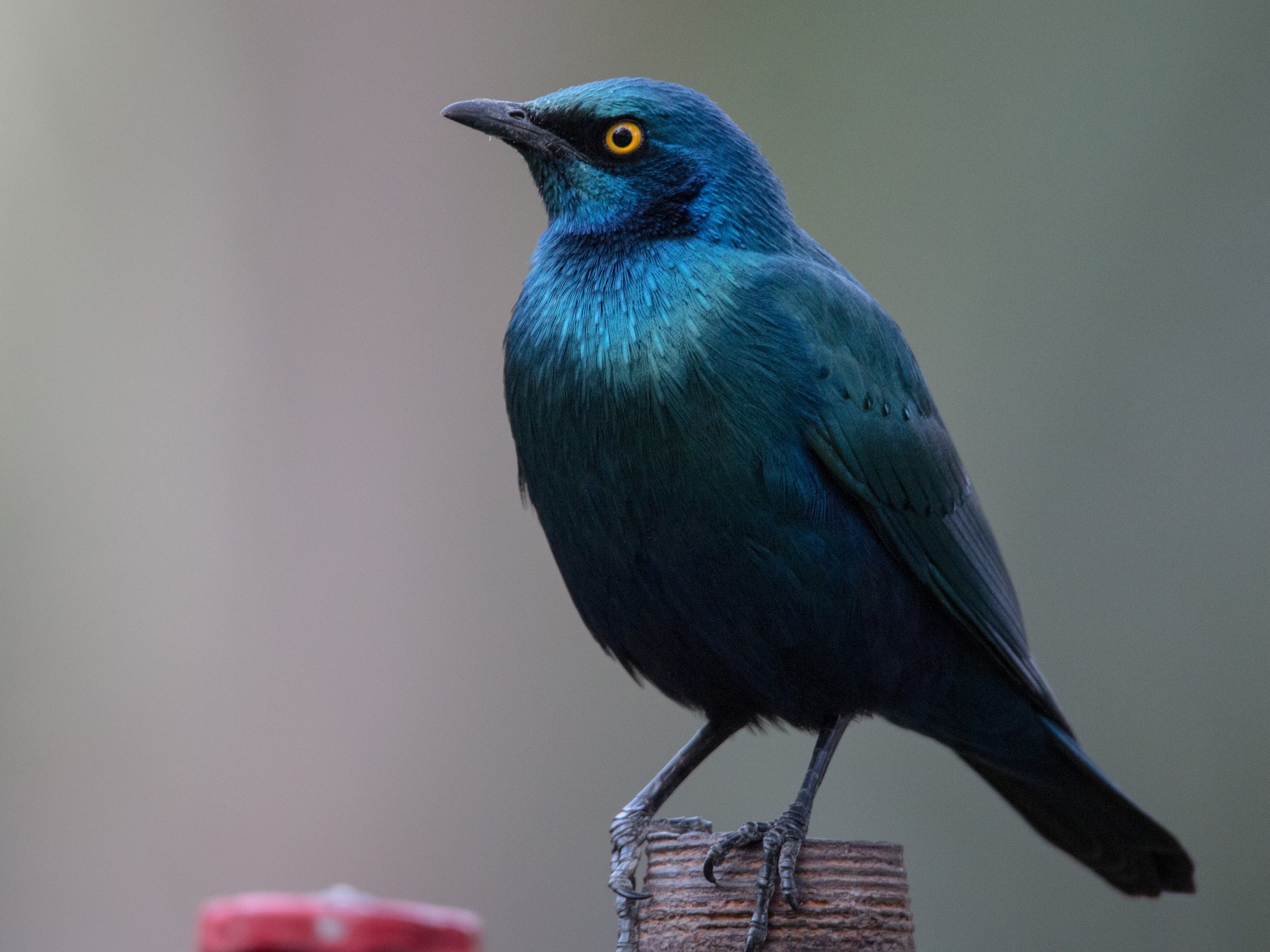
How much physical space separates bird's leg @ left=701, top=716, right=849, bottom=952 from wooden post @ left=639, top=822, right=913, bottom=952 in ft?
0.07

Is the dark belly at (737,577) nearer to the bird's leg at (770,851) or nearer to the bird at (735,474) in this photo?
the bird at (735,474)

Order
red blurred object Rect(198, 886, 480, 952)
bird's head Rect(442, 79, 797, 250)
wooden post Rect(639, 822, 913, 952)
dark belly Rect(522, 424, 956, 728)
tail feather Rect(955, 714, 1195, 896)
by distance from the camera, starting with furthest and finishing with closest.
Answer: tail feather Rect(955, 714, 1195, 896)
bird's head Rect(442, 79, 797, 250)
dark belly Rect(522, 424, 956, 728)
wooden post Rect(639, 822, 913, 952)
red blurred object Rect(198, 886, 480, 952)

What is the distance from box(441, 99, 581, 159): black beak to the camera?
364 cm

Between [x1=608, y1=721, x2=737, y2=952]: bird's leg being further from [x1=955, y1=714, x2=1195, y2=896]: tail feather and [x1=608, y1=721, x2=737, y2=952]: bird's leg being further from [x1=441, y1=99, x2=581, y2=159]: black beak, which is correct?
[x1=441, y1=99, x2=581, y2=159]: black beak

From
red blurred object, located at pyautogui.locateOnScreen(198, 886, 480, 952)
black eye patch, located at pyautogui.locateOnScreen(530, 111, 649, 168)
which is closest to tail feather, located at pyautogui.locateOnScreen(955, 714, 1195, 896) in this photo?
black eye patch, located at pyautogui.locateOnScreen(530, 111, 649, 168)

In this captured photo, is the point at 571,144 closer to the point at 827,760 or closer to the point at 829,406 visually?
the point at 829,406

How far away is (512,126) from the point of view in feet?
12.0

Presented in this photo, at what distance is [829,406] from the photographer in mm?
3385

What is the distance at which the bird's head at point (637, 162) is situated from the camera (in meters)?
3.57

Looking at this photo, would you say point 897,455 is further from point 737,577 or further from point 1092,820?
point 1092,820

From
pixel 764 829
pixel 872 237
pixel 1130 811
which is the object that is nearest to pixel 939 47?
pixel 872 237

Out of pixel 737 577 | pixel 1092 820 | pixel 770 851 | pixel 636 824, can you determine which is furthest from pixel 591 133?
pixel 1092 820

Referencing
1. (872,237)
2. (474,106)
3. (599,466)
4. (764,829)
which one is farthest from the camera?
(872,237)

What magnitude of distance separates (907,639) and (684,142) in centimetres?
142
